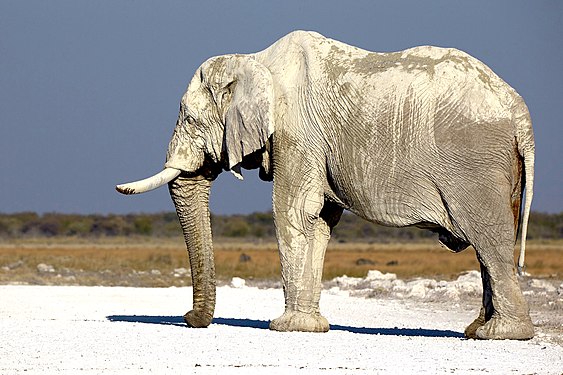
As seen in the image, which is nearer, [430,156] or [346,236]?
[430,156]

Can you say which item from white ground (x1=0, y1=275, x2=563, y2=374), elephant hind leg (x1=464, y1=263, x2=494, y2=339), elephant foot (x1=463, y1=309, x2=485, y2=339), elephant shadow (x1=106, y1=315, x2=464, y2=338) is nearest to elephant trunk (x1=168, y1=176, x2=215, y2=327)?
white ground (x1=0, y1=275, x2=563, y2=374)

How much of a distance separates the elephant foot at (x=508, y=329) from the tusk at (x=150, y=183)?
12.7ft

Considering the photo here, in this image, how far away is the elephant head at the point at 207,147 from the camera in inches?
549

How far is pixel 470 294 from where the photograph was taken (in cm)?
2294

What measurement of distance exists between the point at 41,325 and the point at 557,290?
1215 cm

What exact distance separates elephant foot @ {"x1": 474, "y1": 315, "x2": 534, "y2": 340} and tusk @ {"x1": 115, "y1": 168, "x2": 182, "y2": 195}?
386 cm

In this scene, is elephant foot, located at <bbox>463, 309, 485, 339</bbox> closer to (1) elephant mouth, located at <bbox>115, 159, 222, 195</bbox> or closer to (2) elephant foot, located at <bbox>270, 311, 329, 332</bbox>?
(2) elephant foot, located at <bbox>270, 311, 329, 332</bbox>

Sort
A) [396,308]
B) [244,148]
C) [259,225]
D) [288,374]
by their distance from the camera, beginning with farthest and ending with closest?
[259,225] < [396,308] < [244,148] < [288,374]

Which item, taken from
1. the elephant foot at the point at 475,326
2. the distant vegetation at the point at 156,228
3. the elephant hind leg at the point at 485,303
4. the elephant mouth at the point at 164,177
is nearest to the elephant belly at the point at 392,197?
the elephant hind leg at the point at 485,303

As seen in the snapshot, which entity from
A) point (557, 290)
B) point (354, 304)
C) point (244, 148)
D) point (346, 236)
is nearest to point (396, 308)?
point (354, 304)

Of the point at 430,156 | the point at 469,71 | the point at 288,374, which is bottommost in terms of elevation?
the point at 288,374

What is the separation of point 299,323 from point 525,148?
301cm

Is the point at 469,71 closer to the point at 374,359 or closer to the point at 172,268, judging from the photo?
the point at 374,359

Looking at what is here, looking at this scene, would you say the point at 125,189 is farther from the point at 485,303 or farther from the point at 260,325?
the point at 485,303
